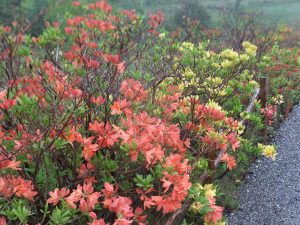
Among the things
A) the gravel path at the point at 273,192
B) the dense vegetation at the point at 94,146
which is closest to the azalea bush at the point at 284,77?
the gravel path at the point at 273,192

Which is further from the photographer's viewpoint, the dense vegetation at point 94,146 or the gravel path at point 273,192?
the gravel path at point 273,192

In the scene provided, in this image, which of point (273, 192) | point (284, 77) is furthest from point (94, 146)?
point (284, 77)

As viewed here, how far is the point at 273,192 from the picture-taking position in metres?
4.81

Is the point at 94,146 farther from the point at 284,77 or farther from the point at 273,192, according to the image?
the point at 284,77

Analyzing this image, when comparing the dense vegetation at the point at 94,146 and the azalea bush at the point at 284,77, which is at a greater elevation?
the dense vegetation at the point at 94,146

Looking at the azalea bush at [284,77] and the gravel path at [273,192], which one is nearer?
the gravel path at [273,192]

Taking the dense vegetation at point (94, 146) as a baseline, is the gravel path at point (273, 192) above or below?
below

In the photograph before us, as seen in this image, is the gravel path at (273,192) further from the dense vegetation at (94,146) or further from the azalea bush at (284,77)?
the azalea bush at (284,77)

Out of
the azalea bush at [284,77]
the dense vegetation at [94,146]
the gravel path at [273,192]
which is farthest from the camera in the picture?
the azalea bush at [284,77]

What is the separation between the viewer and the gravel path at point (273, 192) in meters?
4.28

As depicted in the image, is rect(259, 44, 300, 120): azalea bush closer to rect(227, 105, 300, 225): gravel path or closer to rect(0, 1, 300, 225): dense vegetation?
rect(227, 105, 300, 225): gravel path

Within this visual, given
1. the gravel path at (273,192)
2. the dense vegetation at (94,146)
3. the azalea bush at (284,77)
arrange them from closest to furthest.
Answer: the dense vegetation at (94,146) < the gravel path at (273,192) < the azalea bush at (284,77)

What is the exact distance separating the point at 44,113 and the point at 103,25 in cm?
229

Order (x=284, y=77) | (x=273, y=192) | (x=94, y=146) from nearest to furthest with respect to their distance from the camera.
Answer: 1. (x=94, y=146)
2. (x=273, y=192)
3. (x=284, y=77)
